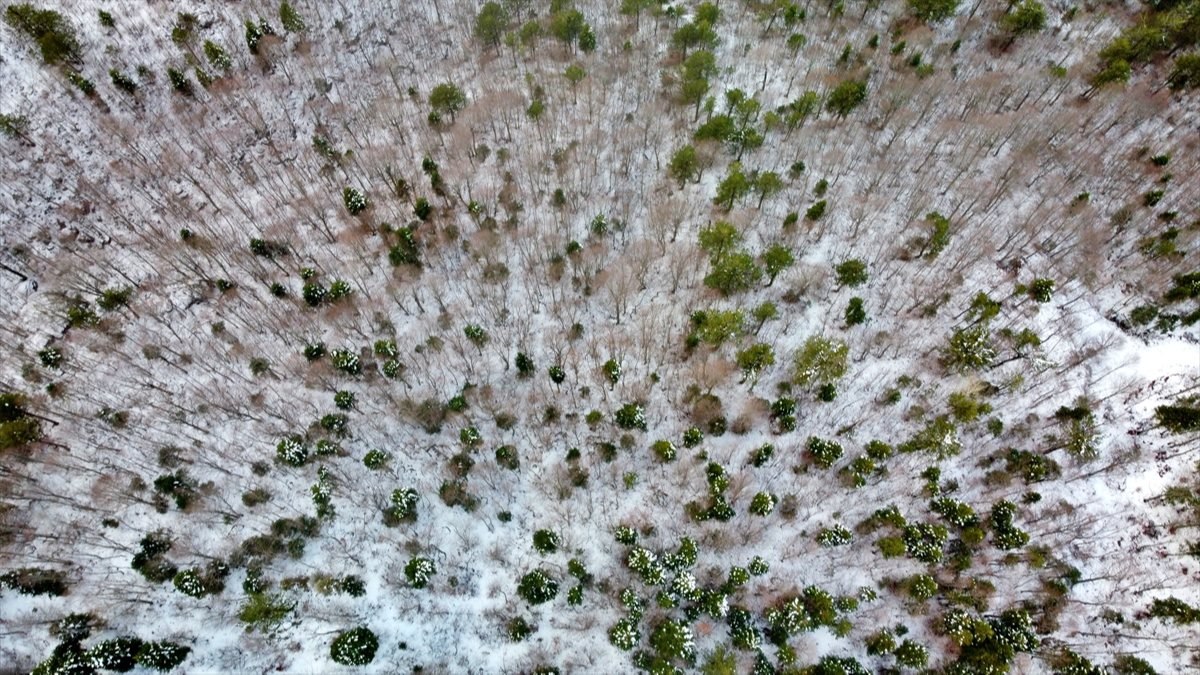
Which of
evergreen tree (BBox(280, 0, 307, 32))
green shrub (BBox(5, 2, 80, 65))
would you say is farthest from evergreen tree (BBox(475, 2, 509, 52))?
green shrub (BBox(5, 2, 80, 65))

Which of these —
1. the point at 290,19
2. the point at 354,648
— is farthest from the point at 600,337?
the point at 290,19

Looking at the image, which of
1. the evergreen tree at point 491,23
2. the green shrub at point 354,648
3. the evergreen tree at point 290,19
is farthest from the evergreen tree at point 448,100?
the green shrub at point 354,648

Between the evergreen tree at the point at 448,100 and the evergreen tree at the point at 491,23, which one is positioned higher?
the evergreen tree at the point at 491,23

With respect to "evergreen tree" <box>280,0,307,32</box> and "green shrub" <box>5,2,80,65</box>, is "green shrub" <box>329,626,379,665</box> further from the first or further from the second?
"green shrub" <box>5,2,80,65</box>

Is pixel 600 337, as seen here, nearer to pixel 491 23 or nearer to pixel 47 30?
A: pixel 491 23

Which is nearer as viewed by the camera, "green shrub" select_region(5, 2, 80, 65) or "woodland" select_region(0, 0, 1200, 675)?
"woodland" select_region(0, 0, 1200, 675)

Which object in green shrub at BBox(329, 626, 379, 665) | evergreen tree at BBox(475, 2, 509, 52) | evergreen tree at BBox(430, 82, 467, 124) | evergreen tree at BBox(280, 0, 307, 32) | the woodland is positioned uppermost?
evergreen tree at BBox(475, 2, 509, 52)

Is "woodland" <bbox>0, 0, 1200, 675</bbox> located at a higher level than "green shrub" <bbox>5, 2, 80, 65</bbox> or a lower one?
lower

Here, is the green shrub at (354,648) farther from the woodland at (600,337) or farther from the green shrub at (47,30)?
the green shrub at (47,30)

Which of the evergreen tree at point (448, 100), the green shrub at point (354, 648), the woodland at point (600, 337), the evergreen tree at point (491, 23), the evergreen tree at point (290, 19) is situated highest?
the evergreen tree at point (491, 23)
